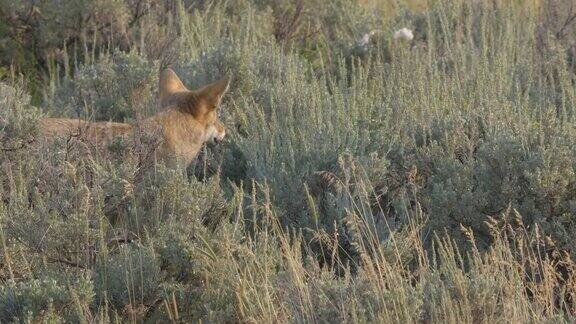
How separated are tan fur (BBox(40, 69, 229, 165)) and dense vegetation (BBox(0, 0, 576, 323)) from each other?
0.14 m

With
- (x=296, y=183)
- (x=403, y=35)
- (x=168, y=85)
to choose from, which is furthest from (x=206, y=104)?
(x=403, y=35)


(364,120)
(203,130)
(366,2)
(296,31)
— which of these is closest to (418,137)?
(364,120)

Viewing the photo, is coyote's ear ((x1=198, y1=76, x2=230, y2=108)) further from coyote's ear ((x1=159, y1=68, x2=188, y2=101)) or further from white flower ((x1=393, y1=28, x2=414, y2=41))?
white flower ((x1=393, y1=28, x2=414, y2=41))

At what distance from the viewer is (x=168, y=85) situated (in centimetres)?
Result: 781

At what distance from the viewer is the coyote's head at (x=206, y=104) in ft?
24.1

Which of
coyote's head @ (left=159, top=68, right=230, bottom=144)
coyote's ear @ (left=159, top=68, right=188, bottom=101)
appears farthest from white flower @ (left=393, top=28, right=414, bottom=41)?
coyote's head @ (left=159, top=68, right=230, bottom=144)

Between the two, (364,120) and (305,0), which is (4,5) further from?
(364,120)

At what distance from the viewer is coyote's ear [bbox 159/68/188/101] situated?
773cm

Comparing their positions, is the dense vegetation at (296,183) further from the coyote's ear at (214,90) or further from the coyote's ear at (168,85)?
the coyote's ear at (168,85)

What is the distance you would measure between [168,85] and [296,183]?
1661 mm

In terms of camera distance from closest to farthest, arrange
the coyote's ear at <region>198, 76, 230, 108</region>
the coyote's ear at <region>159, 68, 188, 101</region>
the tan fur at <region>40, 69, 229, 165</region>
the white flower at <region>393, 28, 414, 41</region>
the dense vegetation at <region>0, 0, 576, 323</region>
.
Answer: the dense vegetation at <region>0, 0, 576, 323</region> < the tan fur at <region>40, 69, 229, 165</region> < the coyote's ear at <region>198, 76, 230, 108</region> < the coyote's ear at <region>159, 68, 188, 101</region> < the white flower at <region>393, 28, 414, 41</region>

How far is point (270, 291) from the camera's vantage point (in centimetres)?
479

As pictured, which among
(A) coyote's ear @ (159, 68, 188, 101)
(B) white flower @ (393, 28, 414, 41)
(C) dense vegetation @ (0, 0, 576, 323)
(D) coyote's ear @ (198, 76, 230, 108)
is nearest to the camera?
(C) dense vegetation @ (0, 0, 576, 323)

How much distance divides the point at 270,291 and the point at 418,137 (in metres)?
2.69
